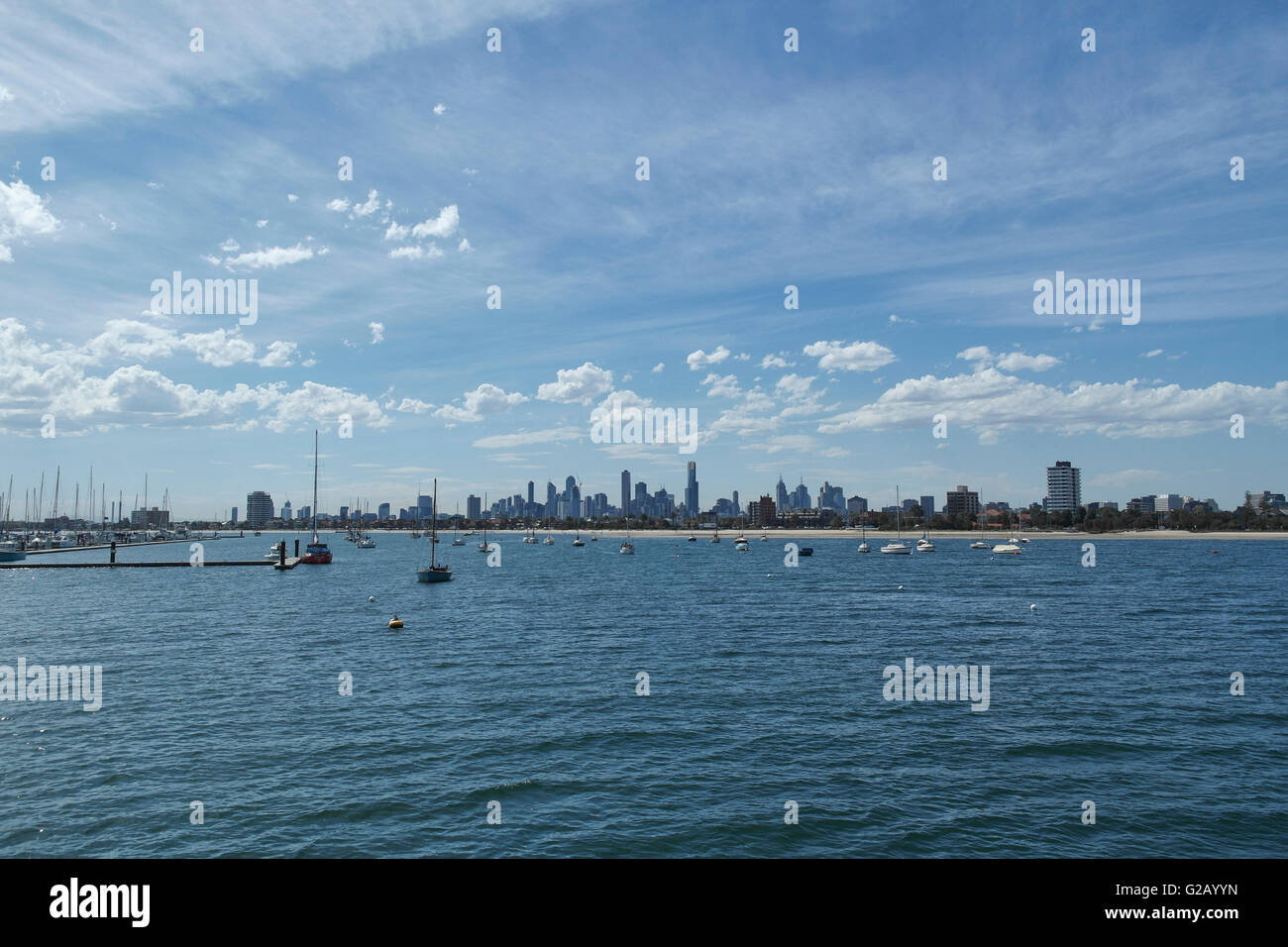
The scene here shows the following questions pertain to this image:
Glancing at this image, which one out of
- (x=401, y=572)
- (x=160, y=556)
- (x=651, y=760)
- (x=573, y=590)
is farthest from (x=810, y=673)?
(x=160, y=556)

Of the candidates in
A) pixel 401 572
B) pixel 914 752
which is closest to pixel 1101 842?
pixel 914 752

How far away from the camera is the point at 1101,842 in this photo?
65.9ft

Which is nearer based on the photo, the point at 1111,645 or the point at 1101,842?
the point at 1101,842

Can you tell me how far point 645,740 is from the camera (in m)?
29.0

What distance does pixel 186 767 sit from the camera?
26016mm

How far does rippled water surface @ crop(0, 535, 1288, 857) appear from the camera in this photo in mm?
20797

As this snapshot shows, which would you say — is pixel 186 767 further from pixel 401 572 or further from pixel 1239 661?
pixel 401 572

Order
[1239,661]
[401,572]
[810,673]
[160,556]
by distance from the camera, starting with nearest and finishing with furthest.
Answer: [810,673] → [1239,661] → [401,572] → [160,556]

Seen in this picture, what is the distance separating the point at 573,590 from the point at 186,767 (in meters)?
66.4

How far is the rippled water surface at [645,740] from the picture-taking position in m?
20.8
